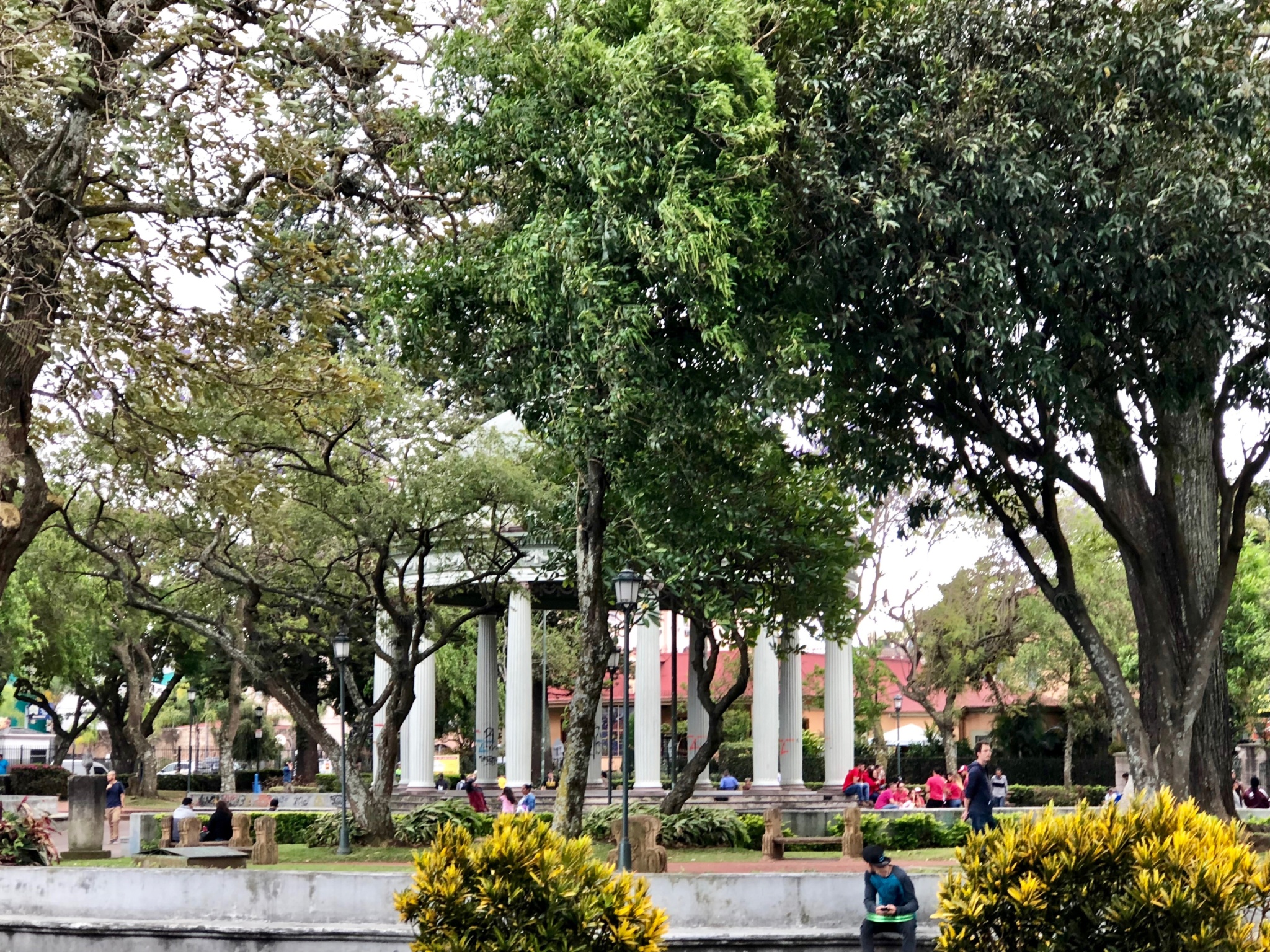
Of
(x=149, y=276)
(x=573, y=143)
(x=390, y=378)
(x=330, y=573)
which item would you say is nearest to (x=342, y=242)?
(x=149, y=276)

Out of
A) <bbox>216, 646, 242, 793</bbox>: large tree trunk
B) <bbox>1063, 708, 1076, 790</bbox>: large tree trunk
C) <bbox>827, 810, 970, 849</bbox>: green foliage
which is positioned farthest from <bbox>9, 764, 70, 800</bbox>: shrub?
<bbox>1063, 708, 1076, 790</bbox>: large tree trunk

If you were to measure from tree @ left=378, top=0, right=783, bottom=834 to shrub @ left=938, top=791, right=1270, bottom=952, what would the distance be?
6218mm

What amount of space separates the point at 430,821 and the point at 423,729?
34.8 feet

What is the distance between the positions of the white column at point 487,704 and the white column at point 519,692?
121 centimetres

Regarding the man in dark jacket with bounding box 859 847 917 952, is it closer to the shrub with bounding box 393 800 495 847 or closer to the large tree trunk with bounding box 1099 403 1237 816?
the large tree trunk with bounding box 1099 403 1237 816

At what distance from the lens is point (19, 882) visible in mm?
12383

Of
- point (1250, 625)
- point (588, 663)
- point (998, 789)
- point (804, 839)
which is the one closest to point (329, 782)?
point (1250, 625)

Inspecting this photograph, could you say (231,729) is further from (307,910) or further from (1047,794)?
(307,910)

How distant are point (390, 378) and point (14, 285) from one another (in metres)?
11.9

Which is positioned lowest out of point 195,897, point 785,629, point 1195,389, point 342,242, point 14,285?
point 195,897

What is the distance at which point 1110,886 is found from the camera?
9484 mm

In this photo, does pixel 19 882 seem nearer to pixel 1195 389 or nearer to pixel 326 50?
pixel 326 50

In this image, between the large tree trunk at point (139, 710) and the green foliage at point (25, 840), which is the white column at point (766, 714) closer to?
the green foliage at point (25, 840)

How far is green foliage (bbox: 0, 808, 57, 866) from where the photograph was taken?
53.9 ft
